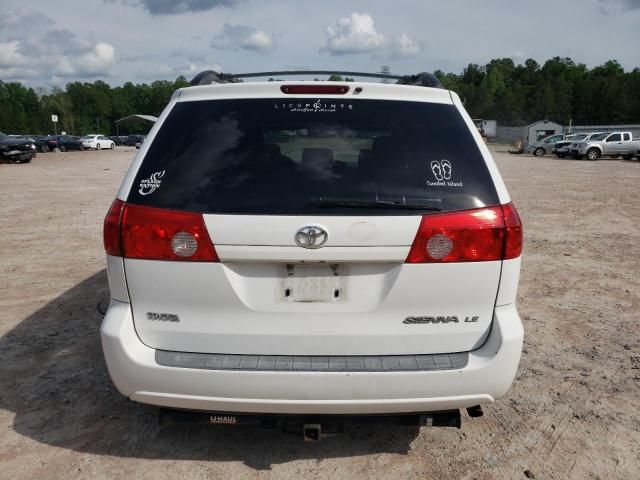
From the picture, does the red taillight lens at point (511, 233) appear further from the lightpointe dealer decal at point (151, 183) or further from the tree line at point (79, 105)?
the tree line at point (79, 105)

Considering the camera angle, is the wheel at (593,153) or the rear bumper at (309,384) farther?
the wheel at (593,153)

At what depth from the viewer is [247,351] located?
2471 mm

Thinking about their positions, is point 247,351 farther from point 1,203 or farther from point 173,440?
point 1,203

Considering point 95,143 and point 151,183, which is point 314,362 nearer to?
point 151,183

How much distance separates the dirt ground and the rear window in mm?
1450

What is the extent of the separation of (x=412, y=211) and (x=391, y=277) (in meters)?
0.32

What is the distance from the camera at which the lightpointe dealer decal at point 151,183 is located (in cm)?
251

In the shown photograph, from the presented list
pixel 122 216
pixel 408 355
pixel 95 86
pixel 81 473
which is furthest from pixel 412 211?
pixel 95 86

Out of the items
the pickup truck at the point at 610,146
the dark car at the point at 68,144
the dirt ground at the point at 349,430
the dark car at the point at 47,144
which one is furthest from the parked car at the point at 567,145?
the dark car at the point at 68,144

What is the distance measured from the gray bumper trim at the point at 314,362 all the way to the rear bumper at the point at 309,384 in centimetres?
3

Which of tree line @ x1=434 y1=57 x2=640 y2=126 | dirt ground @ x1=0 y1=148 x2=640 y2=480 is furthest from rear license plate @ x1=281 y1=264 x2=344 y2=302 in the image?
tree line @ x1=434 y1=57 x2=640 y2=126

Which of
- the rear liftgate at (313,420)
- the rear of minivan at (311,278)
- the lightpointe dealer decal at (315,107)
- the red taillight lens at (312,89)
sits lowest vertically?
the rear liftgate at (313,420)

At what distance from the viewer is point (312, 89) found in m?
2.68

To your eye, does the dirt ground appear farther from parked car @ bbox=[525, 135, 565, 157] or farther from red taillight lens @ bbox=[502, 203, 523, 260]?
parked car @ bbox=[525, 135, 565, 157]
